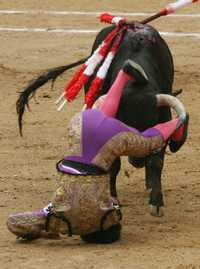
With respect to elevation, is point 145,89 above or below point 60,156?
above

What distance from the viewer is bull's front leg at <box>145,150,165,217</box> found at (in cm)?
750

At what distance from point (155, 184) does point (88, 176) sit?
37.9 inches

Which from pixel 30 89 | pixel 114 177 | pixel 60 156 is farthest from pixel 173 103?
pixel 60 156

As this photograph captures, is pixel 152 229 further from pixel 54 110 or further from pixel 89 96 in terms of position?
pixel 54 110

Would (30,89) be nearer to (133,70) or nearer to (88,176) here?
(133,70)

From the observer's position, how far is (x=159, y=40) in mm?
8188

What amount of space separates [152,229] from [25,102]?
1511 millimetres

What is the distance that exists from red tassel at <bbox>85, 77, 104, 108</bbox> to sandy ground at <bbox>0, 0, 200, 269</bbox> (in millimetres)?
755

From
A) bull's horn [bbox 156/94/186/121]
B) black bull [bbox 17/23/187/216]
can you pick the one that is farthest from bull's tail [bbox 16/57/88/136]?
bull's horn [bbox 156/94/186/121]

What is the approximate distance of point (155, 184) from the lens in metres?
7.53

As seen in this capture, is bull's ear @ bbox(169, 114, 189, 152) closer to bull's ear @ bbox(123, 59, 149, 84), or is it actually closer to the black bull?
the black bull

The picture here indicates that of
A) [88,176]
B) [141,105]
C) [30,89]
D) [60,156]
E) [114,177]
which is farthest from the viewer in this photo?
[60,156]

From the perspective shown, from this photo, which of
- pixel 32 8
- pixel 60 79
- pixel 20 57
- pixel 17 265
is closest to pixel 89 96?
pixel 17 265

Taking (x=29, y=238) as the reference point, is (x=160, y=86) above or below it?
above
